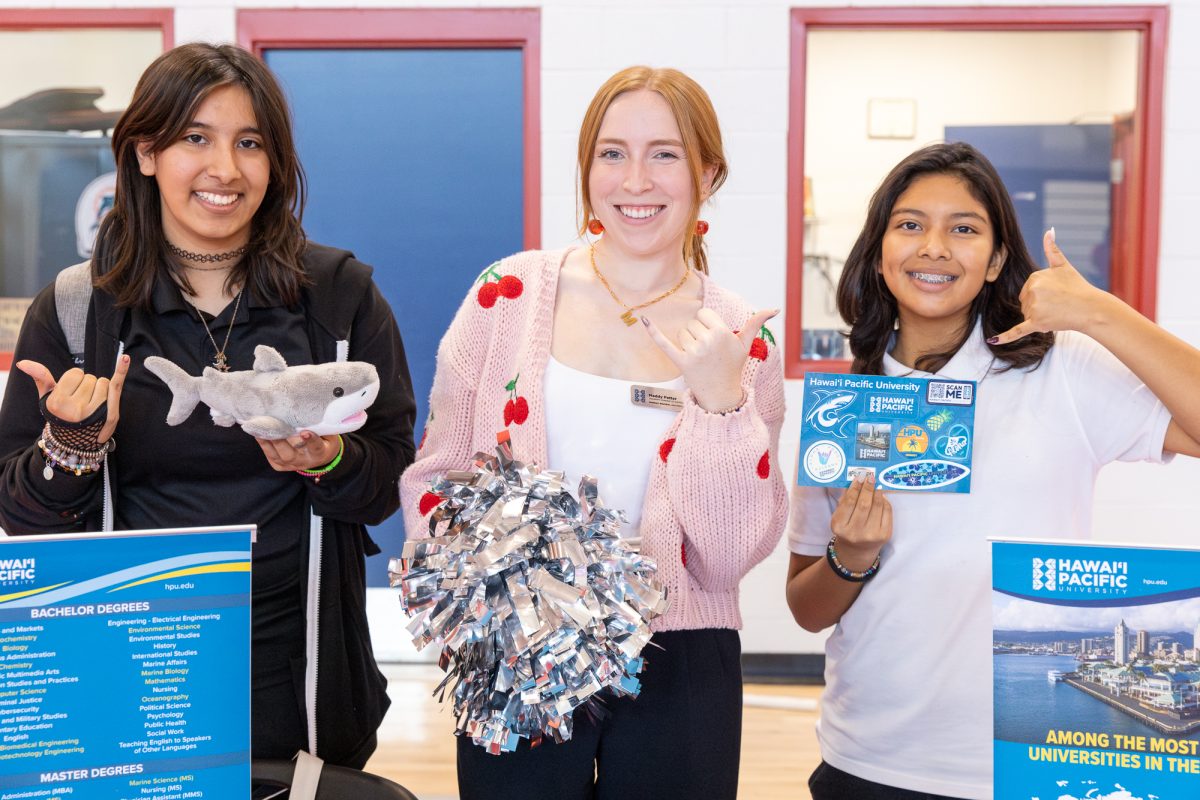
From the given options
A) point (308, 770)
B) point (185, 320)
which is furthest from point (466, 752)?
point (185, 320)

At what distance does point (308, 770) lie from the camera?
4.43 feet

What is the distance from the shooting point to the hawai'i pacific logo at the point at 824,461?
1.46m

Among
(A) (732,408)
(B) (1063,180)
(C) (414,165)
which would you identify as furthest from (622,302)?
(B) (1063,180)

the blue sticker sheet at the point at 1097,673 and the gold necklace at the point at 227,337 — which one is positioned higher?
the gold necklace at the point at 227,337

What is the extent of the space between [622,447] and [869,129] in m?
2.81

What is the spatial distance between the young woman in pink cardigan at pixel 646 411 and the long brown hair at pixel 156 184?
284mm

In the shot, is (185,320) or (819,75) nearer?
(185,320)

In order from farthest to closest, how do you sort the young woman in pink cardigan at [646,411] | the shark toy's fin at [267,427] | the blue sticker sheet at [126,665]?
the young woman in pink cardigan at [646,411] < the shark toy's fin at [267,427] < the blue sticker sheet at [126,665]

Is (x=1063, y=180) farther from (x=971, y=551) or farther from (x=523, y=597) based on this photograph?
(x=523, y=597)

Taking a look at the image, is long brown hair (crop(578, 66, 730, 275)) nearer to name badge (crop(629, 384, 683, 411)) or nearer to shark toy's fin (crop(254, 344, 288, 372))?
name badge (crop(629, 384, 683, 411))

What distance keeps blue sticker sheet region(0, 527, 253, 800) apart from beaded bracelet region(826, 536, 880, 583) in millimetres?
774

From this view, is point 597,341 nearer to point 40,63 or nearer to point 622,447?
point 622,447

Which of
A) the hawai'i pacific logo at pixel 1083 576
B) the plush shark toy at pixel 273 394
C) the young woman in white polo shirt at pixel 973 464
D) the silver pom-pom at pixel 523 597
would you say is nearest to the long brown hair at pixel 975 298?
the young woman in white polo shirt at pixel 973 464

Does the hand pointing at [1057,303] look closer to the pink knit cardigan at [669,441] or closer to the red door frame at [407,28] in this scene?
the pink knit cardigan at [669,441]
